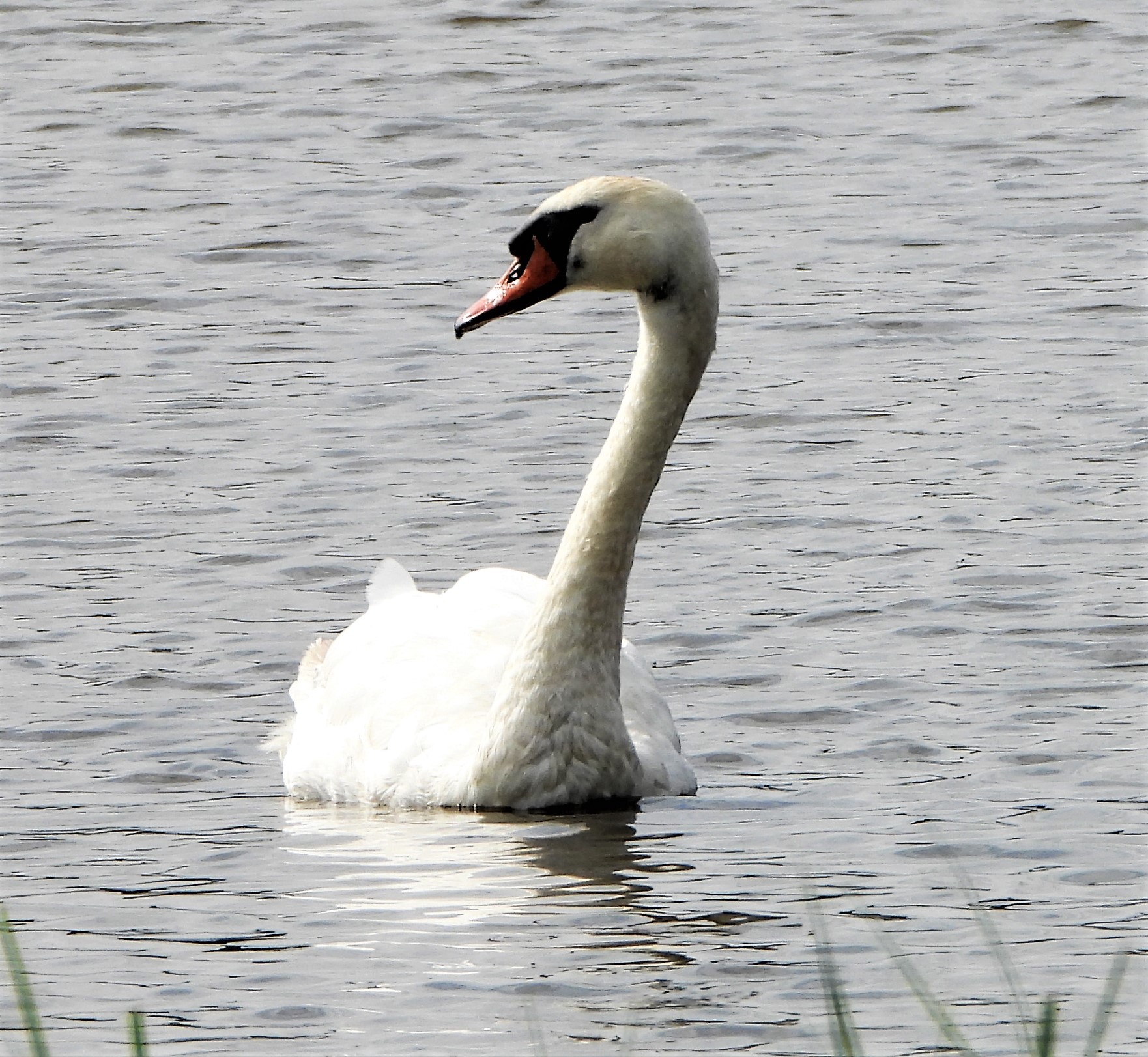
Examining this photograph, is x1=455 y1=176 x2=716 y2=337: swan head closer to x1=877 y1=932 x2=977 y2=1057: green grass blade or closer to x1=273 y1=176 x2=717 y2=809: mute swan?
x1=273 y1=176 x2=717 y2=809: mute swan

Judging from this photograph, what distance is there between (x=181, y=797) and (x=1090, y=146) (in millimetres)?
9263

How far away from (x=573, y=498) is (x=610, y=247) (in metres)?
3.13

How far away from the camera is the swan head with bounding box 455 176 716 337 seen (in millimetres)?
7492

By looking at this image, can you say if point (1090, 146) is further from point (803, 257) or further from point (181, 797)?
point (181, 797)

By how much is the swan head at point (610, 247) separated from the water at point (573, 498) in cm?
142

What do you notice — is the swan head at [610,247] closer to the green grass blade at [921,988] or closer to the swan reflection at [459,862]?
the swan reflection at [459,862]

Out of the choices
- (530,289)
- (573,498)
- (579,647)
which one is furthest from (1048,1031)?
(573,498)

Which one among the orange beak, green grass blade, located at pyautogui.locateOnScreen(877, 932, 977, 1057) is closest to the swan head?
the orange beak

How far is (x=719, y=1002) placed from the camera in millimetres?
6145

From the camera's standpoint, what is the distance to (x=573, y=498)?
10.6 metres

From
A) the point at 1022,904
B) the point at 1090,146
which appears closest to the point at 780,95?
the point at 1090,146

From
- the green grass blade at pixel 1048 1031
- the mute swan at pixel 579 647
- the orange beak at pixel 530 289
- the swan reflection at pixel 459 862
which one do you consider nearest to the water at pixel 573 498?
the swan reflection at pixel 459 862

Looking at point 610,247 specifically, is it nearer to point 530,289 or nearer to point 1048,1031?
point 530,289

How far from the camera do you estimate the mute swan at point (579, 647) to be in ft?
24.8
